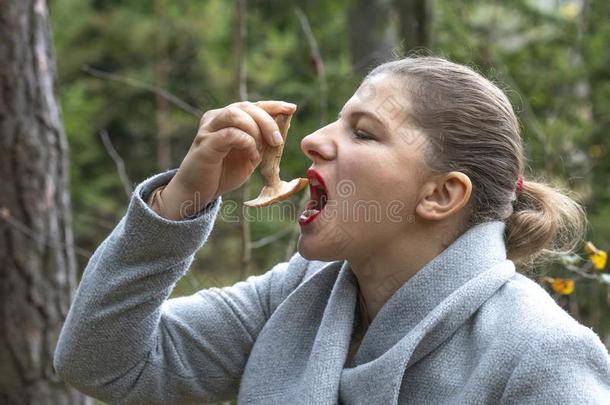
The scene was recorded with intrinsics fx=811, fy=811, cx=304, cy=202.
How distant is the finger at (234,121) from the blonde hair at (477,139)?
34 cm

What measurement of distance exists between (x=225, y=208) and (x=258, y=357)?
166cm

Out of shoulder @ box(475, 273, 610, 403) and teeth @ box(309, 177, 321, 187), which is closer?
shoulder @ box(475, 273, 610, 403)

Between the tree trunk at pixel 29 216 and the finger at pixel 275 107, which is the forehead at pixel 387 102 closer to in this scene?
the finger at pixel 275 107

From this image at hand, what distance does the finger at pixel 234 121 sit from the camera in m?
1.75

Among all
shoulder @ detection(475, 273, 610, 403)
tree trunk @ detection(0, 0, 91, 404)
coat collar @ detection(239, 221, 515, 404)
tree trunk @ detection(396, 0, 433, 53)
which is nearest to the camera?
shoulder @ detection(475, 273, 610, 403)

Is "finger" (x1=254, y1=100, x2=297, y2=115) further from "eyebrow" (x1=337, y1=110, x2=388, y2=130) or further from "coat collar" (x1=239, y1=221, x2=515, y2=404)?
"coat collar" (x1=239, y1=221, x2=515, y2=404)

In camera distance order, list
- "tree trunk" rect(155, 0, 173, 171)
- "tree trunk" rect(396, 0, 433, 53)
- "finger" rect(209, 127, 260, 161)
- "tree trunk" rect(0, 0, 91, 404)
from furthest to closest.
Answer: "tree trunk" rect(155, 0, 173, 171) < "tree trunk" rect(396, 0, 433, 53) < "tree trunk" rect(0, 0, 91, 404) < "finger" rect(209, 127, 260, 161)

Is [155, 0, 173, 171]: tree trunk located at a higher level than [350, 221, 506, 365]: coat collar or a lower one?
lower

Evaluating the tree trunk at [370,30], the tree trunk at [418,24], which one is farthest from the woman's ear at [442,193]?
the tree trunk at [370,30]

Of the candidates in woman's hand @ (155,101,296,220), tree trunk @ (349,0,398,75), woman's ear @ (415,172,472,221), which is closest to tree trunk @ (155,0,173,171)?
tree trunk @ (349,0,398,75)

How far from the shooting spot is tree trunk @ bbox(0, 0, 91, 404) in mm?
3045

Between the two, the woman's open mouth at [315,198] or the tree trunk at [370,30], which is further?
the tree trunk at [370,30]

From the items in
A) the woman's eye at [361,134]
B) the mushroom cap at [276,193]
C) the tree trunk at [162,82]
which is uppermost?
the woman's eye at [361,134]

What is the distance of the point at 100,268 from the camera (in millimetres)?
1791
